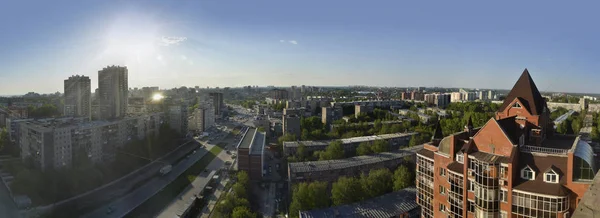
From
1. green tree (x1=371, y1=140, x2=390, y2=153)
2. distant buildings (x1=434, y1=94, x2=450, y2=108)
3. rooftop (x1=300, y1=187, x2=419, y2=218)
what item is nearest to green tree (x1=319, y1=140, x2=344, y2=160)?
green tree (x1=371, y1=140, x2=390, y2=153)

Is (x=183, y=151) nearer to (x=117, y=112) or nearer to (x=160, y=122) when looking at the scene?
(x=160, y=122)

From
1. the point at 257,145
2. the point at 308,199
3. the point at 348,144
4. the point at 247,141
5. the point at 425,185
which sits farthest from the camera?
the point at 348,144

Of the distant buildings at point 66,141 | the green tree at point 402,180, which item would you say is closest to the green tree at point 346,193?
the green tree at point 402,180

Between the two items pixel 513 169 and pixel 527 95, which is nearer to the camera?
pixel 513 169

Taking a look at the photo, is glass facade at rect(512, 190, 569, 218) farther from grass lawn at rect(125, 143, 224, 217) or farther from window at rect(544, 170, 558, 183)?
grass lawn at rect(125, 143, 224, 217)

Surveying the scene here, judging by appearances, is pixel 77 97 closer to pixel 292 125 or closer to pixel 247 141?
pixel 247 141

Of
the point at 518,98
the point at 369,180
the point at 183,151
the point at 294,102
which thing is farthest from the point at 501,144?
the point at 294,102

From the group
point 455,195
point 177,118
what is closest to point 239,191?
point 455,195

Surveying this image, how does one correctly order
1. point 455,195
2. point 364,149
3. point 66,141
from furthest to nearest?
point 364,149 < point 66,141 < point 455,195
